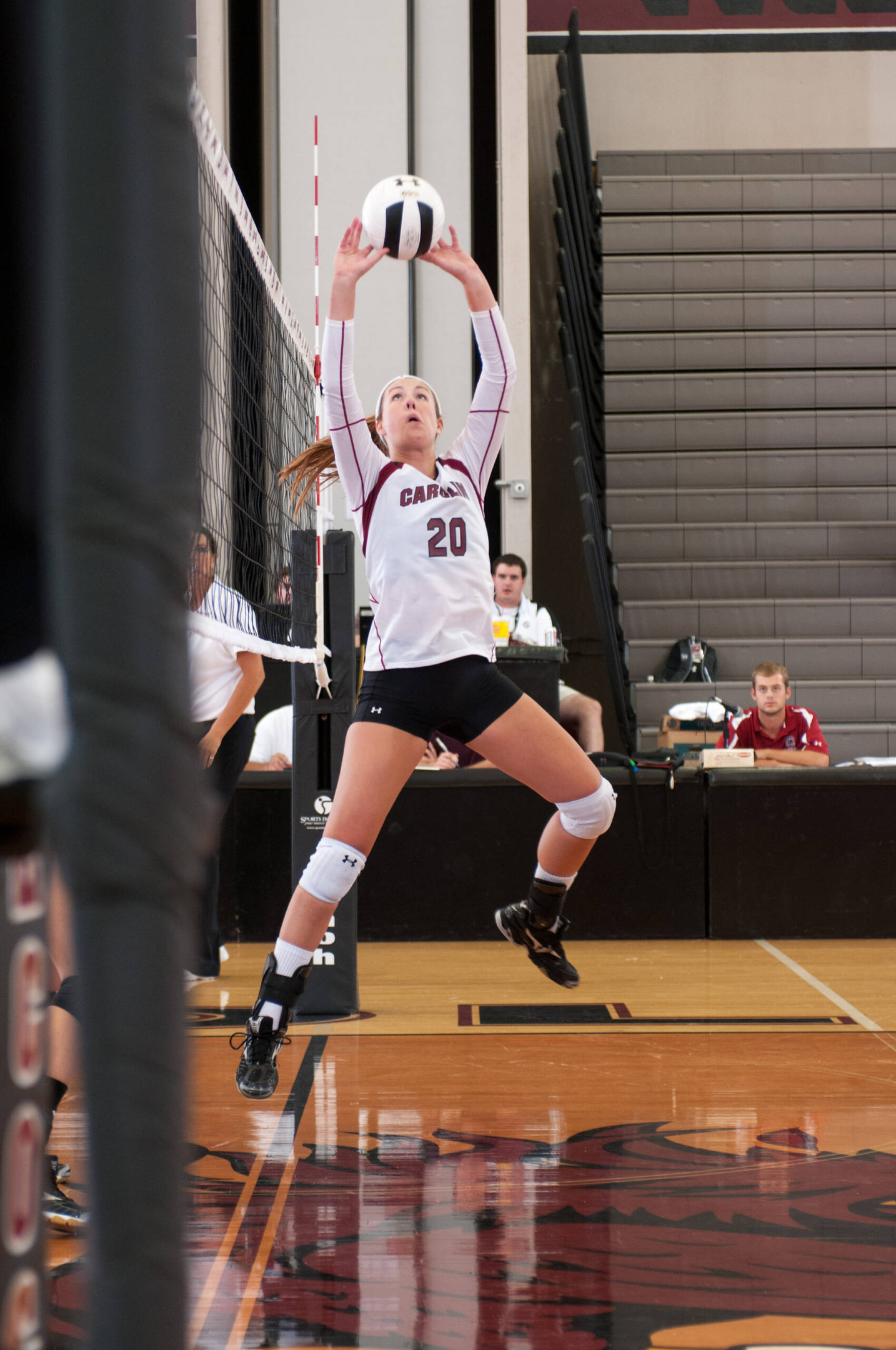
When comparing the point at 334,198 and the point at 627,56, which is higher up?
the point at 627,56

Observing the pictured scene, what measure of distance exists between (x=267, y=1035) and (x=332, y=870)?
43 cm

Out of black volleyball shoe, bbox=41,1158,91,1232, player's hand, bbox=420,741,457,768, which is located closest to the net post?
black volleyball shoe, bbox=41,1158,91,1232

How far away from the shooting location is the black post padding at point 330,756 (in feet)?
14.5

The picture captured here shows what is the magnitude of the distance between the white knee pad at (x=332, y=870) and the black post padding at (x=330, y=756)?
1245 millimetres

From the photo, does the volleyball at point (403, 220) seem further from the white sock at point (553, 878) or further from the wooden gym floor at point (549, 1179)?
the wooden gym floor at point (549, 1179)

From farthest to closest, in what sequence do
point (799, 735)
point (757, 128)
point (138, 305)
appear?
point (757, 128), point (799, 735), point (138, 305)

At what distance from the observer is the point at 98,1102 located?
0.44 meters

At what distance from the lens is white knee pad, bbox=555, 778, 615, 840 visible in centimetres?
330

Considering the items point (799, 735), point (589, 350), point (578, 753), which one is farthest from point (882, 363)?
point (578, 753)

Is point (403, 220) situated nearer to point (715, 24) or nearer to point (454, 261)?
point (454, 261)

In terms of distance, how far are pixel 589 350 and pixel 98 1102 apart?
1013 centimetres

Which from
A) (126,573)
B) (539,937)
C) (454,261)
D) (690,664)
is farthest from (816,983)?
(126,573)

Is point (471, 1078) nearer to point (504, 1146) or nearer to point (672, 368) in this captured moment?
point (504, 1146)

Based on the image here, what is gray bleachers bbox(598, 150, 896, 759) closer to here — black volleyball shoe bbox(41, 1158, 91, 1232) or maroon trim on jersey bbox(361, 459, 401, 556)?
maroon trim on jersey bbox(361, 459, 401, 556)
